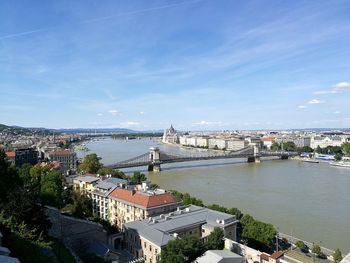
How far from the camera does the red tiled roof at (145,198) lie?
12.2m

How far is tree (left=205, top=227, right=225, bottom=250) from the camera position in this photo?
9448mm

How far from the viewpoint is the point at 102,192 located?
49.0 ft

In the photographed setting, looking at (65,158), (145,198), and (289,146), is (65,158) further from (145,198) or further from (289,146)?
(289,146)

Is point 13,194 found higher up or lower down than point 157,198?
higher up

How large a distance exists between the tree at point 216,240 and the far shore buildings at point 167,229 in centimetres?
65

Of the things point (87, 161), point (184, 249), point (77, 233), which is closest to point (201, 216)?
point (184, 249)

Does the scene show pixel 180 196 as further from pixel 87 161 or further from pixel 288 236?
pixel 87 161

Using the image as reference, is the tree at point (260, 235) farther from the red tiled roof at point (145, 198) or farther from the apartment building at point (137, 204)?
the red tiled roof at point (145, 198)

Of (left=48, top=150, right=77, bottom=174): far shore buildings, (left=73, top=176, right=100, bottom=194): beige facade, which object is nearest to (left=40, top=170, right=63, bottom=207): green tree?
(left=73, top=176, right=100, bottom=194): beige facade

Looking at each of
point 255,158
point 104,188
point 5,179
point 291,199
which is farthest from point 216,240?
point 255,158

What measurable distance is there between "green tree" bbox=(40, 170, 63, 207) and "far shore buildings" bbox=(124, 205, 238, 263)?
3067 mm

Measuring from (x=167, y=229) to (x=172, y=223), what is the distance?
16.1 inches

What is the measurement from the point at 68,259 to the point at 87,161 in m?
17.9

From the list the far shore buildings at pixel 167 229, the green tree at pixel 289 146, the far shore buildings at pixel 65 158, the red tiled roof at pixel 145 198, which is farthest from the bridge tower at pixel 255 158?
the far shore buildings at pixel 167 229
